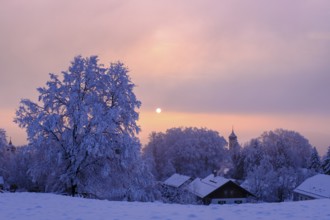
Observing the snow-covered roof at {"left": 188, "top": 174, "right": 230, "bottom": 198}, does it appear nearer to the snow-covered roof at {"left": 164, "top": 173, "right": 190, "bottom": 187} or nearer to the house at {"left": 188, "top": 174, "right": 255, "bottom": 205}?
the house at {"left": 188, "top": 174, "right": 255, "bottom": 205}

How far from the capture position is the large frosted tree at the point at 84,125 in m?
22.0

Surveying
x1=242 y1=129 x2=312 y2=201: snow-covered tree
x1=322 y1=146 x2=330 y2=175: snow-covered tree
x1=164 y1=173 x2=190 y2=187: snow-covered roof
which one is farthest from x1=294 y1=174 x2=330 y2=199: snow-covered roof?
x1=164 y1=173 x2=190 y2=187: snow-covered roof

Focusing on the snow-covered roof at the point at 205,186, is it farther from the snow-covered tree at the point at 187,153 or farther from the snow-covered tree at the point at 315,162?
the snow-covered tree at the point at 315,162

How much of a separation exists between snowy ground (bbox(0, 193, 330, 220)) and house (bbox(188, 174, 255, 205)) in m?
39.2

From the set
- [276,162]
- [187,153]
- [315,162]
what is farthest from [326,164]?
[187,153]

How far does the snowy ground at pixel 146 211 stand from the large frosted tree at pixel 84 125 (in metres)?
7.68

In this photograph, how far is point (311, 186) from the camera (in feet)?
153

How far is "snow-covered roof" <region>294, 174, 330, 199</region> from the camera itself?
43375mm

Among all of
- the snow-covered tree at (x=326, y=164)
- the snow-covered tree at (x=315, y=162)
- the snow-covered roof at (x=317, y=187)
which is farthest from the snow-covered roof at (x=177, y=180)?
the snow-covered tree at (x=315, y=162)

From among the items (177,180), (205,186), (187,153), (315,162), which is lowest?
(205,186)

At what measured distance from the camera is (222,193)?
5400 cm

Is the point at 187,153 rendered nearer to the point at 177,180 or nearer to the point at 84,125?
the point at 177,180

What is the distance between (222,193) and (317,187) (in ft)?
45.8

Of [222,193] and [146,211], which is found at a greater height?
[146,211]
